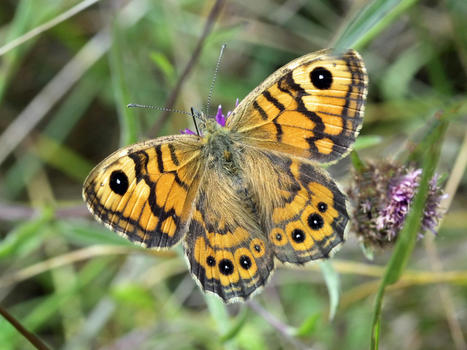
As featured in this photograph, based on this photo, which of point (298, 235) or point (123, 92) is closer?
point (298, 235)

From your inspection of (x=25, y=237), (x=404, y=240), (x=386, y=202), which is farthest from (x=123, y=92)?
(x=404, y=240)

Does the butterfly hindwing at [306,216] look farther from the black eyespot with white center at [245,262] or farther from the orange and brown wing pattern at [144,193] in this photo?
the orange and brown wing pattern at [144,193]

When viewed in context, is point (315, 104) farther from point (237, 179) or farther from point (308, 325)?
point (308, 325)

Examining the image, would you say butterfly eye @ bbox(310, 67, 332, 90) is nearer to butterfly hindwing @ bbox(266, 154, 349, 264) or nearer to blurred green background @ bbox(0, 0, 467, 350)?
butterfly hindwing @ bbox(266, 154, 349, 264)

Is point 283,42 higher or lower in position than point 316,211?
higher

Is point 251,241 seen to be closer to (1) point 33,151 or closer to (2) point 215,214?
(2) point 215,214

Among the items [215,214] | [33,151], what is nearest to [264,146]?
[215,214]
